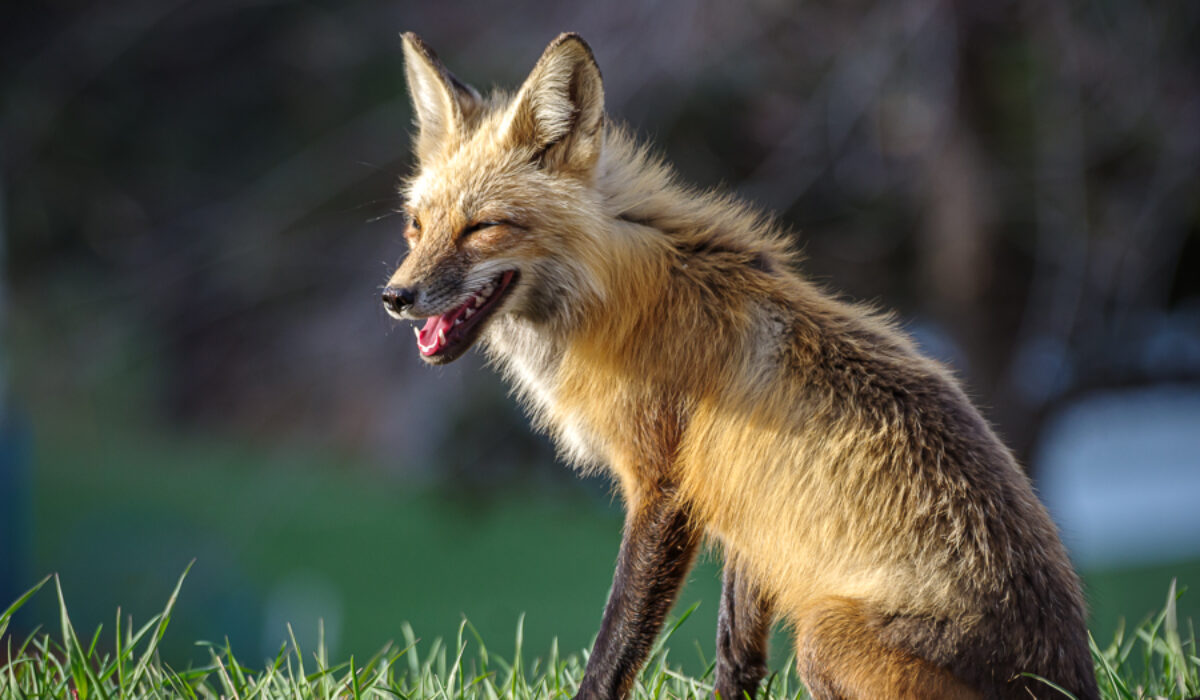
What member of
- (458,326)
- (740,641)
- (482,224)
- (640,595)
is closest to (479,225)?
(482,224)

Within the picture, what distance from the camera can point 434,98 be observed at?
14.5 feet

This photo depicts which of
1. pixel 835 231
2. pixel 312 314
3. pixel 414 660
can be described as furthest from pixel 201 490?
pixel 414 660

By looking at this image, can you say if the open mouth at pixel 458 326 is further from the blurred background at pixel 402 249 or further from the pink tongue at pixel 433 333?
the blurred background at pixel 402 249

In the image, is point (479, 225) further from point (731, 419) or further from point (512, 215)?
point (731, 419)

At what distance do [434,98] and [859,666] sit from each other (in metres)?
2.75

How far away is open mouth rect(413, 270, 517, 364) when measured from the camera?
12.3 ft

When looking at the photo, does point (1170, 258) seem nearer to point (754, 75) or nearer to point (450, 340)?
point (754, 75)

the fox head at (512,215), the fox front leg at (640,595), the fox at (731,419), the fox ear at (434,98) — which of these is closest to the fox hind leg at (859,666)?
the fox at (731,419)

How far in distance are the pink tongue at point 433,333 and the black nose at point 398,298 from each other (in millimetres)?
188

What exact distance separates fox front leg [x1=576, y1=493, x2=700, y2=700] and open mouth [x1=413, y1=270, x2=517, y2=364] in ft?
2.80

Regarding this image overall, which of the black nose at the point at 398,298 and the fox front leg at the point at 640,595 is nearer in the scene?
the black nose at the point at 398,298

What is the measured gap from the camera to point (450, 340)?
12.3 ft

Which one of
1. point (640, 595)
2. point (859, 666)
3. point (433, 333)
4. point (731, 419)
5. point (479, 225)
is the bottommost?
point (640, 595)

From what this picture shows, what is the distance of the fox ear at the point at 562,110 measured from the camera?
3818mm
